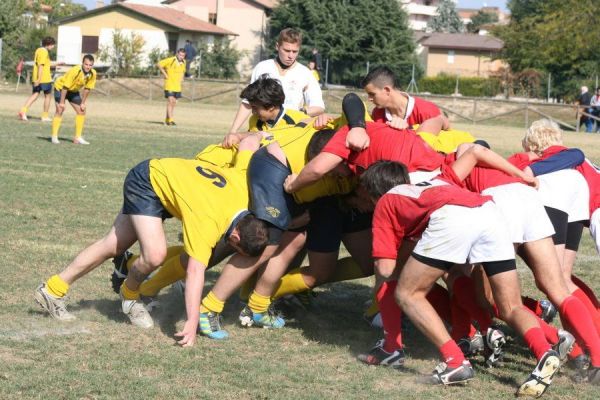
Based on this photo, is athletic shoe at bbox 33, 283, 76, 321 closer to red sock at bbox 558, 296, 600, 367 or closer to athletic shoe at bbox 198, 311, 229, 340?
athletic shoe at bbox 198, 311, 229, 340

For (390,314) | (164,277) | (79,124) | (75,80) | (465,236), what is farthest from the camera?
(75,80)

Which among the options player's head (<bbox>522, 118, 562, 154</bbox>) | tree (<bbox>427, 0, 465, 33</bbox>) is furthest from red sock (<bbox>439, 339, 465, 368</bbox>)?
tree (<bbox>427, 0, 465, 33</bbox>)

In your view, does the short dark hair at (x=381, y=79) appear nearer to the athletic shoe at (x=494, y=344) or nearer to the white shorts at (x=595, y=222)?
the white shorts at (x=595, y=222)

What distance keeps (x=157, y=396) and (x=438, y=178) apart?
206 cm

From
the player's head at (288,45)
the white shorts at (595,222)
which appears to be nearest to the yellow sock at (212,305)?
the white shorts at (595,222)

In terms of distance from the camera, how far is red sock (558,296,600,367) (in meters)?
5.56

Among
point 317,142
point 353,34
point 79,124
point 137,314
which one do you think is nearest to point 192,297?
point 137,314

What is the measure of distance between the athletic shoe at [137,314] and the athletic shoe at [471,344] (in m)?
2.01

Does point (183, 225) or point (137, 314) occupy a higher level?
point (183, 225)

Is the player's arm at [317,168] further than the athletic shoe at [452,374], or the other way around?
the player's arm at [317,168]

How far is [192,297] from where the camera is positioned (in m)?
5.74

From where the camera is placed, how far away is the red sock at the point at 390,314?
5.67 meters

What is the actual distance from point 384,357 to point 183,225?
4.77ft

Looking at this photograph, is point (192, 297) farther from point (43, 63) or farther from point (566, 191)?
point (43, 63)
